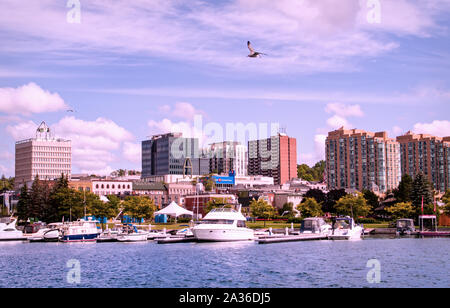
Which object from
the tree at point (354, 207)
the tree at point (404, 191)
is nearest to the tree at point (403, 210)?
the tree at point (354, 207)

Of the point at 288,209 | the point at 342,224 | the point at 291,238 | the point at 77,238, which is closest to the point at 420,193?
the point at 342,224

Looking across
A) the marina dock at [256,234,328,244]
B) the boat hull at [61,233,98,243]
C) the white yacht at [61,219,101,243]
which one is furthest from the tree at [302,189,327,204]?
the boat hull at [61,233,98,243]

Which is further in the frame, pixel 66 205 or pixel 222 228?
pixel 66 205

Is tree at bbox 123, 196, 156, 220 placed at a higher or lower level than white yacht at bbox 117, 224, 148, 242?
higher

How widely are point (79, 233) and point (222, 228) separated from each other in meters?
25.2

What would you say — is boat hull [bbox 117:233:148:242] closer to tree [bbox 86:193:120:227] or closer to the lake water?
the lake water

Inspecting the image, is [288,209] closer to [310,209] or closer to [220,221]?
[310,209]

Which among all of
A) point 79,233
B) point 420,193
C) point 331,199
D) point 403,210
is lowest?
point 79,233

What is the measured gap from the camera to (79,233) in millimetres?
95062

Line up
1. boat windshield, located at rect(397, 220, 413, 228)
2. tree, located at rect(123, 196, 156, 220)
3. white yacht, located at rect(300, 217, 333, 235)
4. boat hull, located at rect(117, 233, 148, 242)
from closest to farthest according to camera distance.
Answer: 1. boat hull, located at rect(117, 233, 148, 242)
2. white yacht, located at rect(300, 217, 333, 235)
3. boat windshield, located at rect(397, 220, 413, 228)
4. tree, located at rect(123, 196, 156, 220)

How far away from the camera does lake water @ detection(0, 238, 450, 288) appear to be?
4609 cm

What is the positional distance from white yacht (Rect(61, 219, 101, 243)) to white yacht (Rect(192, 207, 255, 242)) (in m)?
19.4
